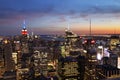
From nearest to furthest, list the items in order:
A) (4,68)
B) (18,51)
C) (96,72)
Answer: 1. (96,72)
2. (4,68)
3. (18,51)

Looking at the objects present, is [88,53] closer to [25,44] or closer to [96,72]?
[96,72]

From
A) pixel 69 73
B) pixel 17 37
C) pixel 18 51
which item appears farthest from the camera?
pixel 17 37

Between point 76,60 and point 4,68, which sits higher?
point 76,60

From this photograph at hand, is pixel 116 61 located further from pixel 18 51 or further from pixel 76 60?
pixel 18 51

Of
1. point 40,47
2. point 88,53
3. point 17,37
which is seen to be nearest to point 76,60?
point 88,53

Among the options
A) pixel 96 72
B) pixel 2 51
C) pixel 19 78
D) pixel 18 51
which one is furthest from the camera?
pixel 18 51

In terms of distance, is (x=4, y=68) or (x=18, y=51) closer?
(x=4, y=68)

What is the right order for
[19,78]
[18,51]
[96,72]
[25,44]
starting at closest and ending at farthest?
[96,72] → [19,78] → [18,51] → [25,44]

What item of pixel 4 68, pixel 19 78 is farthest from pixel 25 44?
pixel 19 78

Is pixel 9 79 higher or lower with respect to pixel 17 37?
A: lower
